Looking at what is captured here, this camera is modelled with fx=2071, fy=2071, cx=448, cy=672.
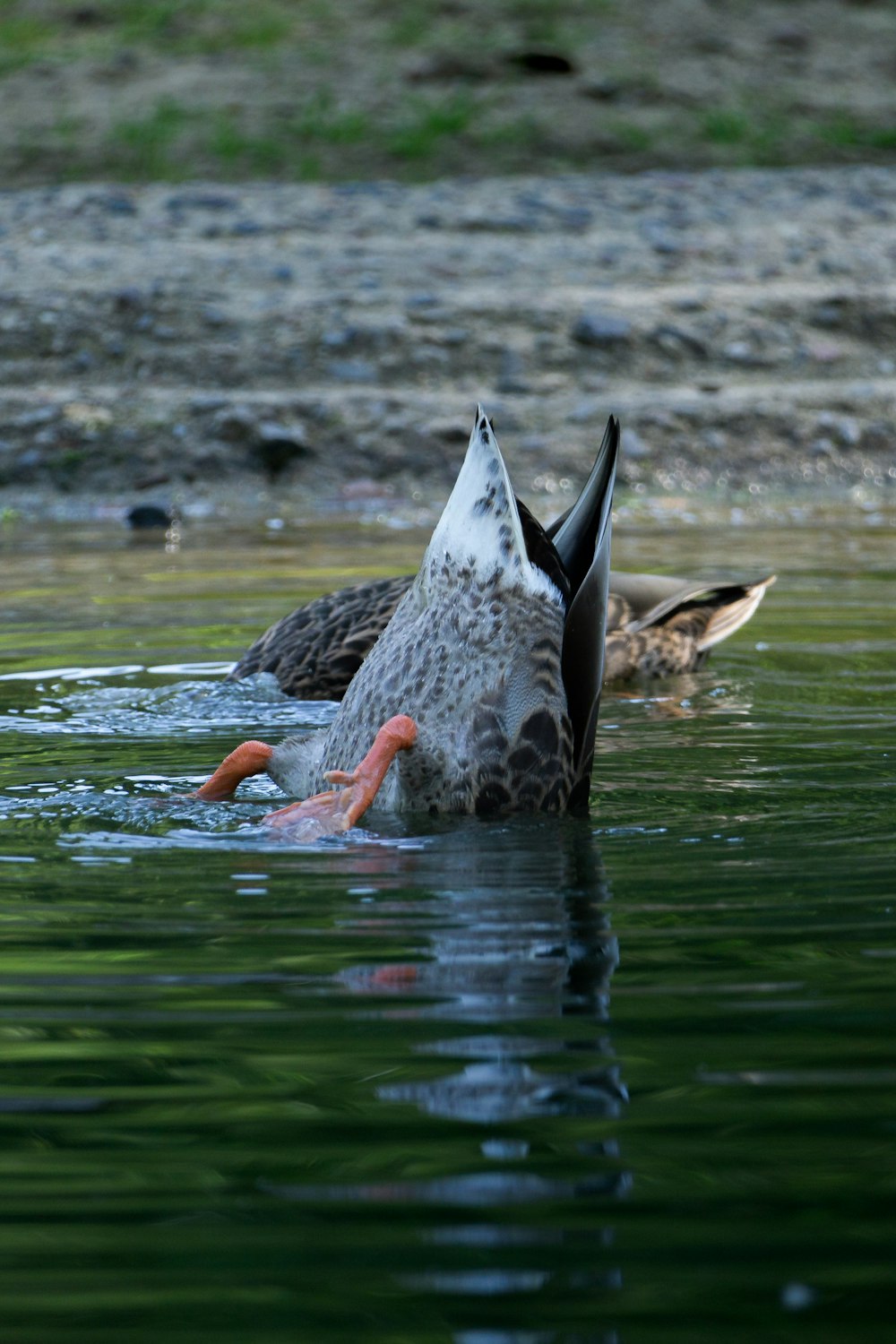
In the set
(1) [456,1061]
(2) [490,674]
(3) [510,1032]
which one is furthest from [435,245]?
(1) [456,1061]

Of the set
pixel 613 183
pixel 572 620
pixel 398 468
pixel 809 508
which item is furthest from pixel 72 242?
pixel 572 620

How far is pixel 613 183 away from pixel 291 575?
303 inches

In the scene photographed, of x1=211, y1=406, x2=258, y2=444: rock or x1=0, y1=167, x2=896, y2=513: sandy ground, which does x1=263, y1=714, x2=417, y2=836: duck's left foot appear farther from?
x1=211, y1=406, x2=258, y2=444: rock

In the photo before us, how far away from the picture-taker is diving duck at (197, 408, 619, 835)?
434 cm

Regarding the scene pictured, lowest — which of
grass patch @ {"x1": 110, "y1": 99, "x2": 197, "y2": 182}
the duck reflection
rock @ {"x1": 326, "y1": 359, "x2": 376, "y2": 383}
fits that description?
the duck reflection

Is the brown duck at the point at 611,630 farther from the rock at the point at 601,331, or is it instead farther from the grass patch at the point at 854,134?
the grass patch at the point at 854,134

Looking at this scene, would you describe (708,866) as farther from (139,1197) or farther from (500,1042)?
(139,1197)

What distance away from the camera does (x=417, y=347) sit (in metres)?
13.0

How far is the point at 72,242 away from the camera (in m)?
14.1

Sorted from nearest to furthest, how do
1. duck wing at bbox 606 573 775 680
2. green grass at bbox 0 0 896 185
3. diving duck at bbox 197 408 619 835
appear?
diving duck at bbox 197 408 619 835
duck wing at bbox 606 573 775 680
green grass at bbox 0 0 896 185

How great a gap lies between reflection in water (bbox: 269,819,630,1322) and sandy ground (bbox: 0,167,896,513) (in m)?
8.46

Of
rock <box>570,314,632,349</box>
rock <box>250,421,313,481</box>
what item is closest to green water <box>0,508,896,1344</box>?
rock <box>250,421,313,481</box>

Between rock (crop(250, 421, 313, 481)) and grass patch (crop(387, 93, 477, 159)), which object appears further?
grass patch (crop(387, 93, 477, 159))

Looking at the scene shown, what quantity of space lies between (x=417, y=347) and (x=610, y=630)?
244 inches
